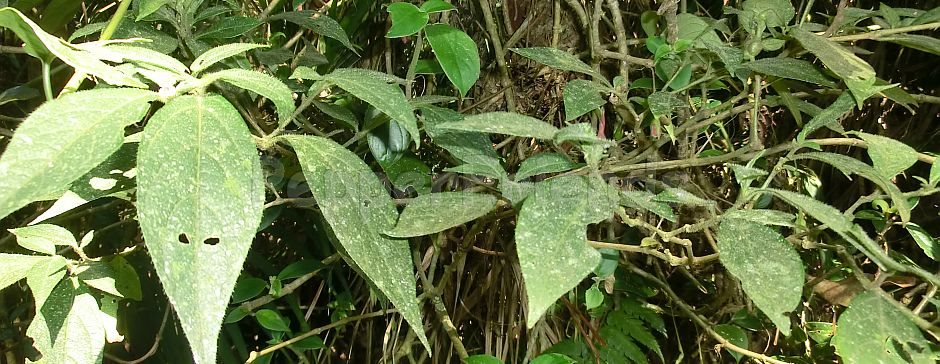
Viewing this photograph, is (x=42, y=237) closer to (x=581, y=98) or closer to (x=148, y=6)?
(x=148, y=6)

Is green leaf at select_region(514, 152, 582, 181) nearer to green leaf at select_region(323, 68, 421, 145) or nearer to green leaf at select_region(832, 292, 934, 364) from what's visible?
green leaf at select_region(323, 68, 421, 145)

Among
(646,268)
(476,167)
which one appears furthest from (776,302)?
(646,268)

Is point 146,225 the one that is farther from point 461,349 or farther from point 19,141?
point 461,349

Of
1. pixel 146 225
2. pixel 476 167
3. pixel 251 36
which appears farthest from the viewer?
pixel 251 36

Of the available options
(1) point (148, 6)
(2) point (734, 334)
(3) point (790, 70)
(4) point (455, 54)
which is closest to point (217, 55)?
(1) point (148, 6)

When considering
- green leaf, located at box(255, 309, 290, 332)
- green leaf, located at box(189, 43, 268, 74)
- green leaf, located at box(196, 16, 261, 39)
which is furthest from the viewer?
green leaf, located at box(255, 309, 290, 332)

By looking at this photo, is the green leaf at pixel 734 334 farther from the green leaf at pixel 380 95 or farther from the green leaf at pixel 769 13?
the green leaf at pixel 380 95

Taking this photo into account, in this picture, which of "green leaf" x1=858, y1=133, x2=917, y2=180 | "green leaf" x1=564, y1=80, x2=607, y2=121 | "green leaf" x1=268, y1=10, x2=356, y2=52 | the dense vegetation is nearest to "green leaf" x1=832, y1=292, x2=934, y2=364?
the dense vegetation
